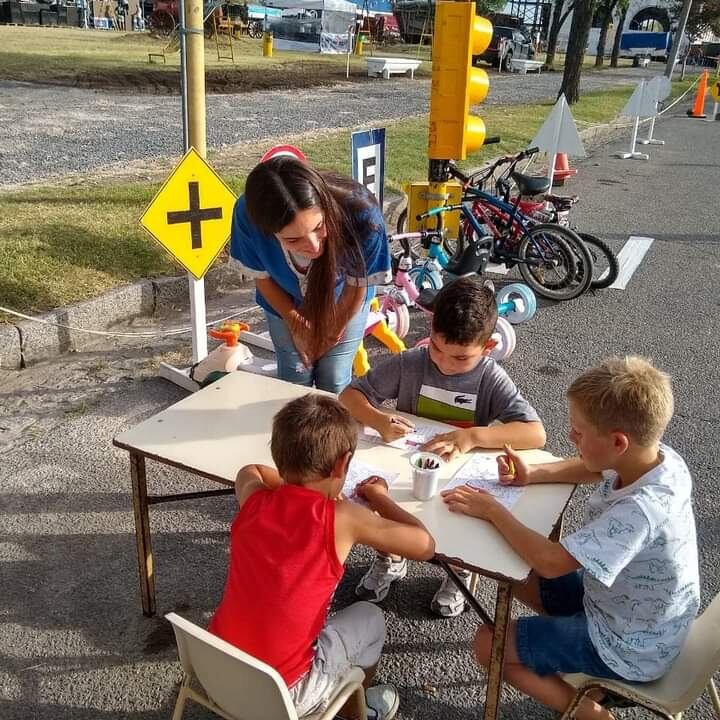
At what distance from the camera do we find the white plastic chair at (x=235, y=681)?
5.28 ft

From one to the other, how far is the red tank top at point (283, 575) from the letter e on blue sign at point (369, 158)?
3349 millimetres

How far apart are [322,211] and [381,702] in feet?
5.20

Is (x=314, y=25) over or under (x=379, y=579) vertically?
over

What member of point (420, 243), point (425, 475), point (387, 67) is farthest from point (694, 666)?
point (387, 67)

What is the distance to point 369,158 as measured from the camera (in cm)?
511

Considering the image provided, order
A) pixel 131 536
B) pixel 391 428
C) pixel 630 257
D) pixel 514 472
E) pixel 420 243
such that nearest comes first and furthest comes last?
pixel 514 472 < pixel 391 428 < pixel 131 536 < pixel 420 243 < pixel 630 257

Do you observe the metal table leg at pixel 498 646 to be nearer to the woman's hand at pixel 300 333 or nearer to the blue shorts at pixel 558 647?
the blue shorts at pixel 558 647

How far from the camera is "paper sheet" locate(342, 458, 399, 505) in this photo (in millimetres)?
2209

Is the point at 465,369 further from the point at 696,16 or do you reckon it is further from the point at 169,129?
the point at 696,16

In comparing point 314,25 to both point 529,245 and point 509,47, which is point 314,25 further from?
point 529,245

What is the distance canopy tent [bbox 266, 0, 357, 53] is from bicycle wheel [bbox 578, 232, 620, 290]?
96.5ft

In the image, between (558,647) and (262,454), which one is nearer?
Answer: (558,647)

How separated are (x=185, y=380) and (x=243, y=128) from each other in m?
9.06

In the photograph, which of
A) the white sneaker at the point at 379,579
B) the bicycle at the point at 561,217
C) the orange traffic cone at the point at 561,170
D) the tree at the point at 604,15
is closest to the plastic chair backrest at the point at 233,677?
the white sneaker at the point at 379,579
